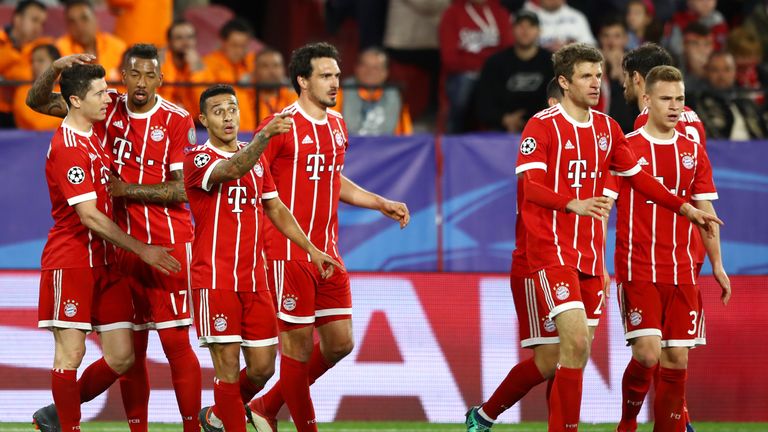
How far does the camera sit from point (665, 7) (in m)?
15.6

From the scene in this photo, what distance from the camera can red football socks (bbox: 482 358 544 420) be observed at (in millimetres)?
8266

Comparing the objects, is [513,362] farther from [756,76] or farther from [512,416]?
[756,76]

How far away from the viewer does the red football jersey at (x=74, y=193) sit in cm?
775

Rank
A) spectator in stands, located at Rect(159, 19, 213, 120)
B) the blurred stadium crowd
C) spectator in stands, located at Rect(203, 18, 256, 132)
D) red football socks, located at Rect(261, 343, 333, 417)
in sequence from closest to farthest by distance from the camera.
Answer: red football socks, located at Rect(261, 343, 333, 417) < the blurred stadium crowd < spectator in stands, located at Rect(159, 19, 213, 120) < spectator in stands, located at Rect(203, 18, 256, 132)

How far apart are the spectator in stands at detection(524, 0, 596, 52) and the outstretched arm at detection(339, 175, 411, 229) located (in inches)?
226

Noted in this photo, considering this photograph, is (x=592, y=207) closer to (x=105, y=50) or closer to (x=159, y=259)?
(x=159, y=259)

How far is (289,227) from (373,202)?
2.88 ft

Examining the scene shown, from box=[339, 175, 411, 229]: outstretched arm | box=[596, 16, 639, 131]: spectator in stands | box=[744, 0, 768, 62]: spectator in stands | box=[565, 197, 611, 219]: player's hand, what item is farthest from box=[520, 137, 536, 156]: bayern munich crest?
box=[744, 0, 768, 62]: spectator in stands

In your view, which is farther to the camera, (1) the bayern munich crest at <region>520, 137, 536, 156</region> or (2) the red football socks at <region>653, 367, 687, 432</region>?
(2) the red football socks at <region>653, 367, 687, 432</region>

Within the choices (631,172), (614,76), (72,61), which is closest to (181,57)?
(614,76)

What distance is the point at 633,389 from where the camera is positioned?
332 inches

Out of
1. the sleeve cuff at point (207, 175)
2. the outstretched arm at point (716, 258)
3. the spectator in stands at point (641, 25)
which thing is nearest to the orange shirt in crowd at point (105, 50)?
the sleeve cuff at point (207, 175)

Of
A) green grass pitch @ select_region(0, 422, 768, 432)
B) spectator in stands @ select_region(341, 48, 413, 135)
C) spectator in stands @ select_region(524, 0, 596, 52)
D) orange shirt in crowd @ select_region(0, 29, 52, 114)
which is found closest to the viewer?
green grass pitch @ select_region(0, 422, 768, 432)

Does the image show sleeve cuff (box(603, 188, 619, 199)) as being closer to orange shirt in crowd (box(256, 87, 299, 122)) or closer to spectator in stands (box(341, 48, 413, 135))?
spectator in stands (box(341, 48, 413, 135))
